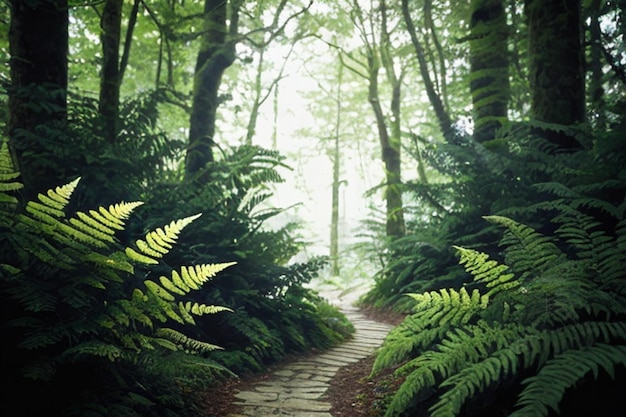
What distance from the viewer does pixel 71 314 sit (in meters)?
2.25

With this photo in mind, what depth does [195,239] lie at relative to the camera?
4562 mm

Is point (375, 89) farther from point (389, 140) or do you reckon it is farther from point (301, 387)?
point (301, 387)

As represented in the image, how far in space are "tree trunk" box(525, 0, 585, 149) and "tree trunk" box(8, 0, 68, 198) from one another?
5.32 metres

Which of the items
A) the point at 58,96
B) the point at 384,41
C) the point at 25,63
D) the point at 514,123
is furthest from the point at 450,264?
the point at 384,41

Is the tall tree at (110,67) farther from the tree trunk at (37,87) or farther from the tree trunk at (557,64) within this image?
the tree trunk at (557,64)

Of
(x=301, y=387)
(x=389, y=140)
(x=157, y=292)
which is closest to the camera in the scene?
(x=157, y=292)

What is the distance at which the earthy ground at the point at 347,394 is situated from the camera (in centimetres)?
289

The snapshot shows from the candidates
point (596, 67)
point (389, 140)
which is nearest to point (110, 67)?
point (389, 140)

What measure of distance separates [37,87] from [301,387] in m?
3.75

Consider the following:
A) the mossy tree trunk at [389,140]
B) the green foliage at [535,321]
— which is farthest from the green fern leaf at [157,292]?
the mossy tree trunk at [389,140]

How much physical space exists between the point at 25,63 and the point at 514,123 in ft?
18.8

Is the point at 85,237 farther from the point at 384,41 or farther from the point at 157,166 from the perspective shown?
the point at 384,41

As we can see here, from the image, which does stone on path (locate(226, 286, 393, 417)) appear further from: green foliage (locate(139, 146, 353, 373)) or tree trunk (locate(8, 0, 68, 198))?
tree trunk (locate(8, 0, 68, 198))

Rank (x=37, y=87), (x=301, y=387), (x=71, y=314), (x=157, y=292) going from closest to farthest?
(x=71, y=314) → (x=157, y=292) → (x=301, y=387) → (x=37, y=87)
